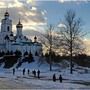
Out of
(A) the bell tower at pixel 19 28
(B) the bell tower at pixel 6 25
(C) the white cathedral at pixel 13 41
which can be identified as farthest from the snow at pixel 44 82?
(A) the bell tower at pixel 19 28

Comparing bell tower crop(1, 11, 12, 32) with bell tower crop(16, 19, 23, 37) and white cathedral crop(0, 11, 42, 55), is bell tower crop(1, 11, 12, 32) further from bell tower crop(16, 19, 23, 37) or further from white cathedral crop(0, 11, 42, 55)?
bell tower crop(16, 19, 23, 37)

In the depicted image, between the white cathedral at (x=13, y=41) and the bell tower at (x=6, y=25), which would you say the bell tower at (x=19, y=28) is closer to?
the white cathedral at (x=13, y=41)

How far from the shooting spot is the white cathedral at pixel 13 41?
550 ft

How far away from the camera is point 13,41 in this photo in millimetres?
171625

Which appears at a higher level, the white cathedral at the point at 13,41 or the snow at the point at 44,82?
the white cathedral at the point at 13,41

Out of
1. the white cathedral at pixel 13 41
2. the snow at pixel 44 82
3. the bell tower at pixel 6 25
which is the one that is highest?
the bell tower at pixel 6 25

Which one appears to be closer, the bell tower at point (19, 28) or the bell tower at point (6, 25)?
the bell tower at point (6, 25)

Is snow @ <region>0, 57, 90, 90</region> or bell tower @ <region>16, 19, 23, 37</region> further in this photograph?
bell tower @ <region>16, 19, 23, 37</region>

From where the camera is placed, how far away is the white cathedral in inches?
6604

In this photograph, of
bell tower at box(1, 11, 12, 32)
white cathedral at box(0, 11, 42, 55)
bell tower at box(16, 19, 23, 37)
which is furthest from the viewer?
bell tower at box(16, 19, 23, 37)

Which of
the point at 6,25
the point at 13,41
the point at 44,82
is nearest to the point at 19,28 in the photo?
the point at 6,25

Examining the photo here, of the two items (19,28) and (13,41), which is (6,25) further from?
(13,41)

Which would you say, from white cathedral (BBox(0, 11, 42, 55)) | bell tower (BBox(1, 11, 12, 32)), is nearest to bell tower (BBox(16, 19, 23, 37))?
white cathedral (BBox(0, 11, 42, 55))

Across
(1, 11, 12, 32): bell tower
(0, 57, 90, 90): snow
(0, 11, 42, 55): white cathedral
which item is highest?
(1, 11, 12, 32): bell tower
